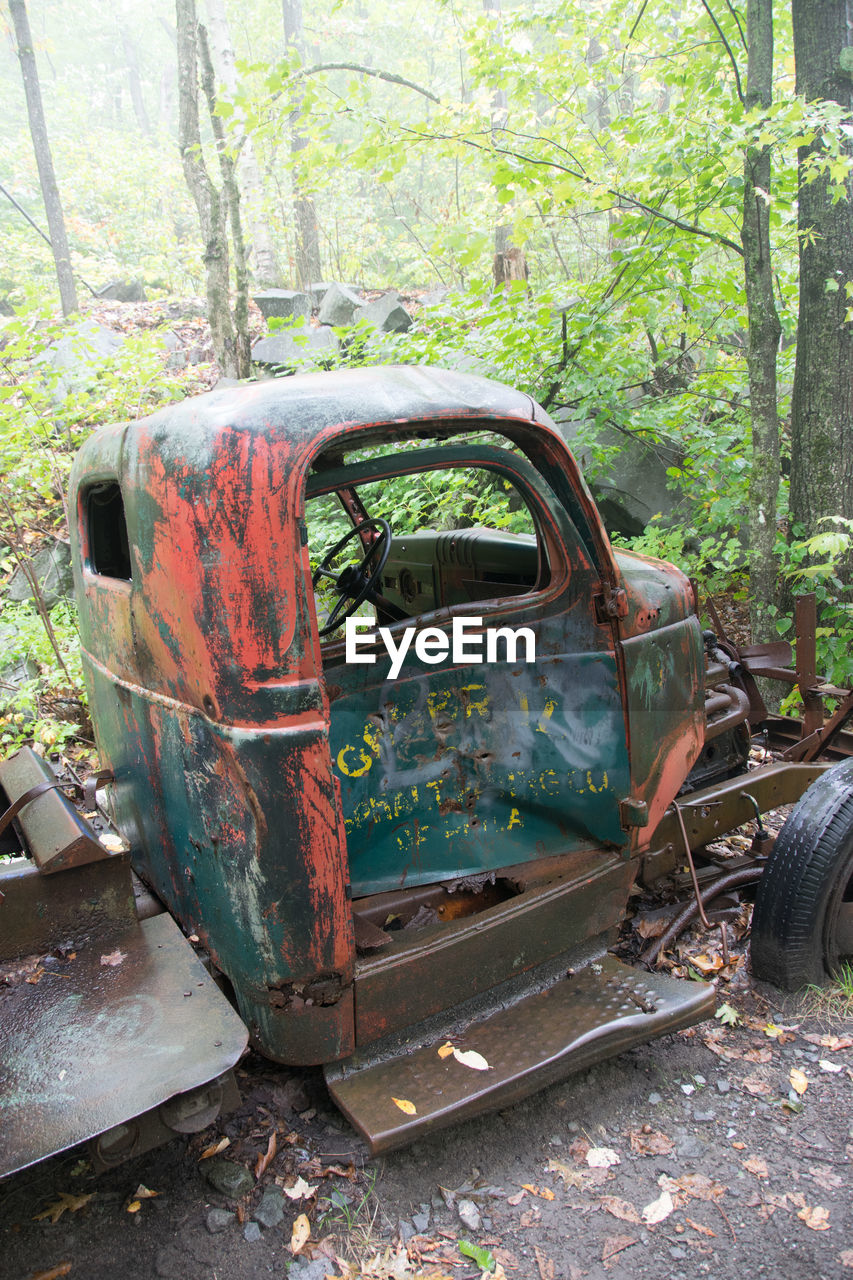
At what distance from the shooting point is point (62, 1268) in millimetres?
1876

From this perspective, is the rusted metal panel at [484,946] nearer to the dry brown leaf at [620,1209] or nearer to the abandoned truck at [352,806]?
the abandoned truck at [352,806]

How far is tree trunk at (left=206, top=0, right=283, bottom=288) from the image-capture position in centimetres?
1234

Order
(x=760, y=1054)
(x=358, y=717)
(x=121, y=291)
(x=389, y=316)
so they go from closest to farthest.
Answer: (x=358, y=717) → (x=760, y=1054) → (x=389, y=316) → (x=121, y=291)

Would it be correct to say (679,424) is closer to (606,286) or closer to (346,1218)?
(606,286)

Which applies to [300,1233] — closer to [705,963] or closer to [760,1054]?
[760,1054]

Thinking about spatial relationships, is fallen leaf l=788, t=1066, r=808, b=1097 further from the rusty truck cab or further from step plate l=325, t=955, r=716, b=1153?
the rusty truck cab

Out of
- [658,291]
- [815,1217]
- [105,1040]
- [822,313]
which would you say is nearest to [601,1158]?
[815,1217]

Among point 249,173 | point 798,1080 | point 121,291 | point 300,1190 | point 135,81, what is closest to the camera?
point 300,1190

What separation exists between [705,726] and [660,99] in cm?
1168

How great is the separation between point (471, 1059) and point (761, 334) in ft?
13.8

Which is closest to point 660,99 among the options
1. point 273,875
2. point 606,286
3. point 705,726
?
point 606,286

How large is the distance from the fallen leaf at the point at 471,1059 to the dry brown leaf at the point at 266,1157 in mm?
530

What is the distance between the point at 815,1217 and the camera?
79.8 inches

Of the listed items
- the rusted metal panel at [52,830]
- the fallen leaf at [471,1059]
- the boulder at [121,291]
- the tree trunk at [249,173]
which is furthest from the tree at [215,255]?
the fallen leaf at [471,1059]
